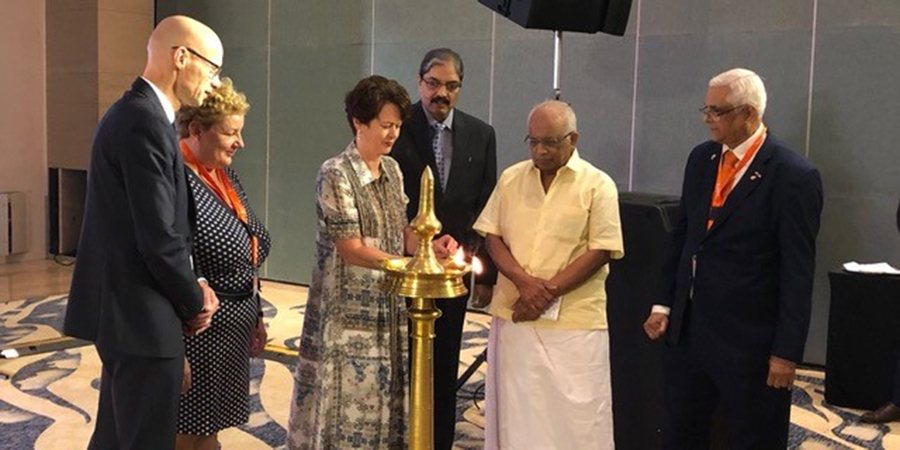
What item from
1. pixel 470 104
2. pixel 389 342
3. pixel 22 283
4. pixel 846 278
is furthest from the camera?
pixel 22 283

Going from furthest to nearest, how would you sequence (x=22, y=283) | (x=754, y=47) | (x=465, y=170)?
1. (x=22, y=283)
2. (x=754, y=47)
3. (x=465, y=170)

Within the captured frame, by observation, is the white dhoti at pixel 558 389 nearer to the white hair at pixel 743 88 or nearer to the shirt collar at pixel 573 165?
the shirt collar at pixel 573 165

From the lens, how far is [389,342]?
340 cm

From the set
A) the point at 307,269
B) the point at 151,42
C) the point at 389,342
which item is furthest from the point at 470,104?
the point at 151,42

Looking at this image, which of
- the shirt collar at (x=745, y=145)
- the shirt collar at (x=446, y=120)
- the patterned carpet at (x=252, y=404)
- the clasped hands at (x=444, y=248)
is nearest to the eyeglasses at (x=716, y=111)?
the shirt collar at (x=745, y=145)

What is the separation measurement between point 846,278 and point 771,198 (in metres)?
2.42

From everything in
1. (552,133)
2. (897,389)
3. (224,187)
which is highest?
(552,133)

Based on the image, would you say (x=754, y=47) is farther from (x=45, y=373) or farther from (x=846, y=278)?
(x=45, y=373)

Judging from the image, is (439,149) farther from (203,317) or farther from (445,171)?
(203,317)

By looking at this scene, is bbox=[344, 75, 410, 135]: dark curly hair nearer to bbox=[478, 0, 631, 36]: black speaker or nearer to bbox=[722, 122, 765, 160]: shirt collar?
bbox=[722, 122, 765, 160]: shirt collar

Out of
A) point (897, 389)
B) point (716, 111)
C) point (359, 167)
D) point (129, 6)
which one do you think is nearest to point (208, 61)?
point (359, 167)

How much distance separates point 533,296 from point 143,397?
1.33 metres

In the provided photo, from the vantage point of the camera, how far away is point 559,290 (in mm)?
3408

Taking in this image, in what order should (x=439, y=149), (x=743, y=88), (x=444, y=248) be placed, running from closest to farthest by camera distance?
(x=444, y=248)
(x=743, y=88)
(x=439, y=149)
